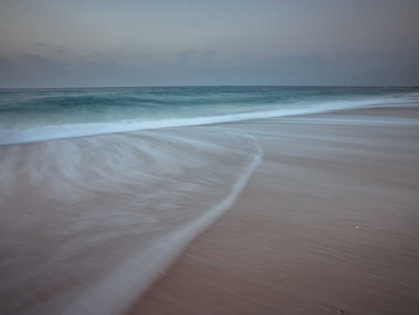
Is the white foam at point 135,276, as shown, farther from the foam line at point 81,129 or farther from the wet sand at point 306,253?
the foam line at point 81,129

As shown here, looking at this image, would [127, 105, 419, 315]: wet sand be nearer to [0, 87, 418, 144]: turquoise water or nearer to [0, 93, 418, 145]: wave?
[0, 93, 418, 145]: wave

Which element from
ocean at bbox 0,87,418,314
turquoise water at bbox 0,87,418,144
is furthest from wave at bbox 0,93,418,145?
ocean at bbox 0,87,418,314

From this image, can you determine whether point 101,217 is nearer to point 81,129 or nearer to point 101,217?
point 101,217

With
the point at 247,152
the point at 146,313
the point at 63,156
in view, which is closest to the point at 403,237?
the point at 146,313

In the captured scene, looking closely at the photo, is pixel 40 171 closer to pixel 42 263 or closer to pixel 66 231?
pixel 66 231

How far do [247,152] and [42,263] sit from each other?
350cm

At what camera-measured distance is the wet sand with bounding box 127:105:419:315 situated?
4.80ft

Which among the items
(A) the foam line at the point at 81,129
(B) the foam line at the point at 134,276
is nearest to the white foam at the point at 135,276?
(B) the foam line at the point at 134,276

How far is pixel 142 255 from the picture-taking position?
1.88 metres

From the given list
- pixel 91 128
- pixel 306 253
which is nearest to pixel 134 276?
pixel 306 253

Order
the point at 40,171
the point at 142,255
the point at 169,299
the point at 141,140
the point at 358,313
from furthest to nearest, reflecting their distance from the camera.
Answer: the point at 141,140
the point at 40,171
the point at 142,255
the point at 169,299
the point at 358,313

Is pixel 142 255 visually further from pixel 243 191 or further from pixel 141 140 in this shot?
pixel 141 140

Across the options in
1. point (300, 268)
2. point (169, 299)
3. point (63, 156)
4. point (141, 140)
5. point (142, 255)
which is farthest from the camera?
point (141, 140)

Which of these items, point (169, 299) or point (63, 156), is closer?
point (169, 299)
